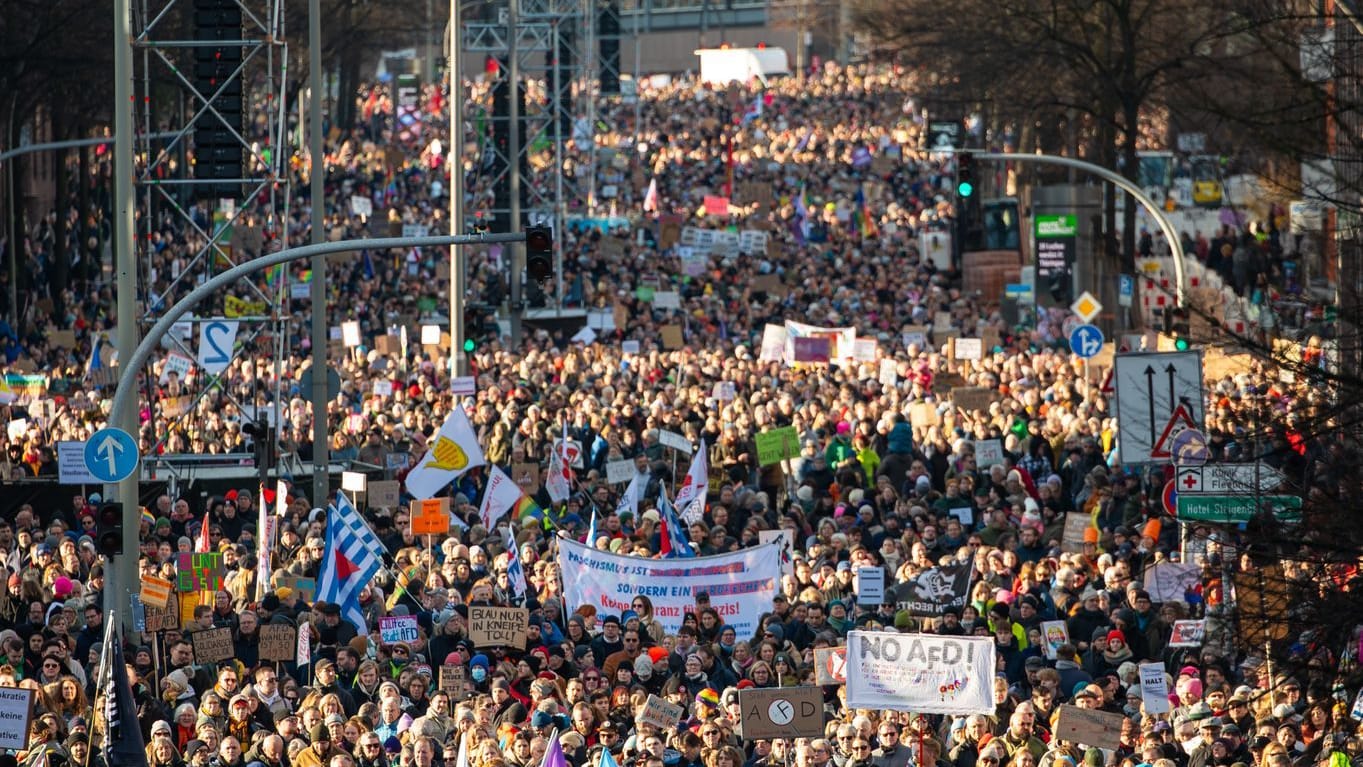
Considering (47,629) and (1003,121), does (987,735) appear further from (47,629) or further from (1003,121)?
(1003,121)

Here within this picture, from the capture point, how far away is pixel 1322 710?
15609 mm

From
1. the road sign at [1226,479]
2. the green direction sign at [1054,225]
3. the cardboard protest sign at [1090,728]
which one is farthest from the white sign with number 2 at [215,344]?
the green direction sign at [1054,225]

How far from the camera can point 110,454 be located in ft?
64.1

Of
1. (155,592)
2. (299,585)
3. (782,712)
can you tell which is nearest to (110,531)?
(155,592)

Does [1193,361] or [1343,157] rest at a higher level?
[1343,157]

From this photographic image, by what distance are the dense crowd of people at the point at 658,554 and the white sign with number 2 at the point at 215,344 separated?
0.80 metres

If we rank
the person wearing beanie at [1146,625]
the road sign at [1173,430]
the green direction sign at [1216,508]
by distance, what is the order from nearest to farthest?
the green direction sign at [1216,508] < the person wearing beanie at [1146,625] < the road sign at [1173,430]

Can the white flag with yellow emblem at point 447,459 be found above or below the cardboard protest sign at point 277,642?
above

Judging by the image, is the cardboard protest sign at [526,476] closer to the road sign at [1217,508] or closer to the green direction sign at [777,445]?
the green direction sign at [777,445]

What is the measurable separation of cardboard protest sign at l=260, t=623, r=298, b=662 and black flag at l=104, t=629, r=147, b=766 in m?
1.87

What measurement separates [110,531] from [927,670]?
5.84m

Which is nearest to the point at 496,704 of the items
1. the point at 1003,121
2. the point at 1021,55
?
the point at 1021,55

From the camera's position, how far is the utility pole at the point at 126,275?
20.8m

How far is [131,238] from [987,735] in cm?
867
